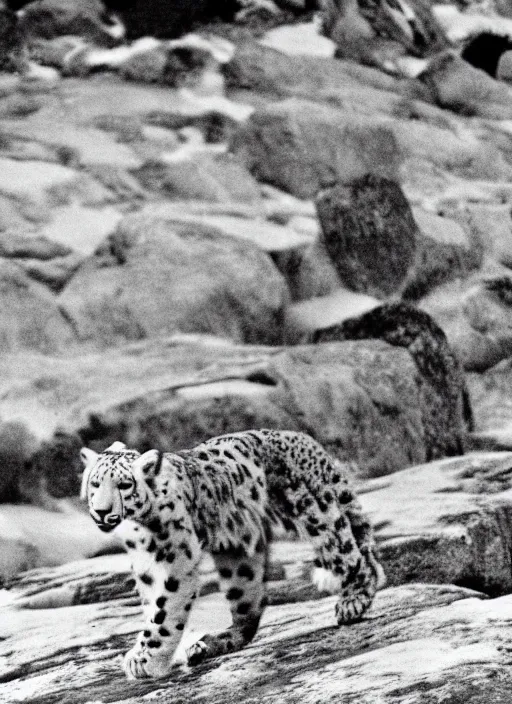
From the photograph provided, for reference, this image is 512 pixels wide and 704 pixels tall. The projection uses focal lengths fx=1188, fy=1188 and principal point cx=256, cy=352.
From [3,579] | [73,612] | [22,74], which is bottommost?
[3,579]

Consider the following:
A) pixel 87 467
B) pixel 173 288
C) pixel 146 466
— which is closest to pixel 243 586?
pixel 146 466

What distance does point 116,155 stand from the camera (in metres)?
13.4

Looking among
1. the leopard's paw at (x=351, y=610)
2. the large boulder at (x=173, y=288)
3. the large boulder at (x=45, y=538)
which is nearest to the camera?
the leopard's paw at (x=351, y=610)

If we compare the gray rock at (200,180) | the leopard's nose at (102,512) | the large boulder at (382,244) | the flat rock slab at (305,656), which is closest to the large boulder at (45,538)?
the flat rock slab at (305,656)

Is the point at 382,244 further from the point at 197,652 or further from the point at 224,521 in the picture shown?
the point at 197,652

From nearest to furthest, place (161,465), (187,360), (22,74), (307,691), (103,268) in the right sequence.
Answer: (307,691)
(161,465)
(187,360)
(103,268)
(22,74)

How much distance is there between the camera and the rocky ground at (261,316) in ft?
19.6

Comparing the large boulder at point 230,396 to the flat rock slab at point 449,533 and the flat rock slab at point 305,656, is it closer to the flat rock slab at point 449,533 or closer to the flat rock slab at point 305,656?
the flat rock slab at point 449,533

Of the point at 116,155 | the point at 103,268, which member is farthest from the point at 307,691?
the point at 116,155

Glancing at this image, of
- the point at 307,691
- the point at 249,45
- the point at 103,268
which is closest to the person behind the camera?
the point at 307,691

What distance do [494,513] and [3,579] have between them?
3295mm

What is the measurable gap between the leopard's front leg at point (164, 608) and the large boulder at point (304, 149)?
8.49 m

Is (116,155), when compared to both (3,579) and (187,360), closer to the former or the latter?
(187,360)

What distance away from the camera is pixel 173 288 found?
1087 cm
